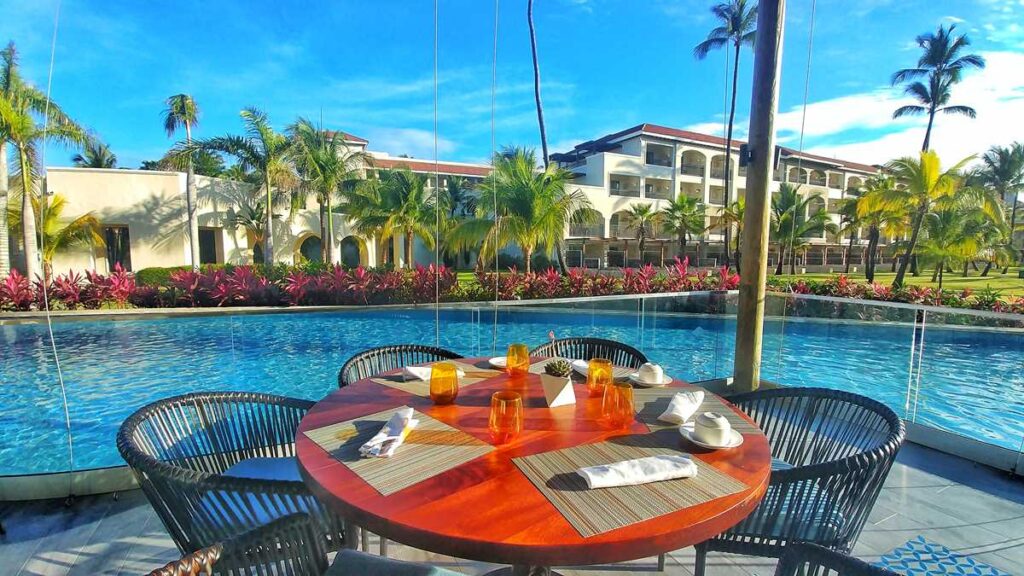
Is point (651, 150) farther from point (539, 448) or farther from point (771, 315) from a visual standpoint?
point (539, 448)

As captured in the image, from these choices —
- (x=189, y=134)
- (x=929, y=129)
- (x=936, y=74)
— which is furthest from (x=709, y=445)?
(x=929, y=129)

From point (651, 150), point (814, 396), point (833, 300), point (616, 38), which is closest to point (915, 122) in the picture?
point (651, 150)

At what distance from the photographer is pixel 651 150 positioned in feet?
93.8

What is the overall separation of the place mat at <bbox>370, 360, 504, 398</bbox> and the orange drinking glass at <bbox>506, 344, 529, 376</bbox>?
4.3 inches

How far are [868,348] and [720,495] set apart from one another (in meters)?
4.50

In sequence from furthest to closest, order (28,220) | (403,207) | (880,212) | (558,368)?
(880,212), (403,207), (28,220), (558,368)

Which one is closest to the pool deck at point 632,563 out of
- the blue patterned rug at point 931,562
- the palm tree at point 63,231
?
the blue patterned rug at point 931,562

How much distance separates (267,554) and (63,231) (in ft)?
51.9

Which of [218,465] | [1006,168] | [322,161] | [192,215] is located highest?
[1006,168]

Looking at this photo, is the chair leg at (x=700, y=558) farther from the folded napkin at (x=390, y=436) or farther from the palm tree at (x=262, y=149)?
the palm tree at (x=262, y=149)

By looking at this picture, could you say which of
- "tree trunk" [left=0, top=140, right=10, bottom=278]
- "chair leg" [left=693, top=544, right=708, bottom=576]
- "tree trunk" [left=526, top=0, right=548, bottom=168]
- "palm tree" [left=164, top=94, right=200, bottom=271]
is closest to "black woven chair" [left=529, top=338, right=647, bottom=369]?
"chair leg" [left=693, top=544, right=708, bottom=576]

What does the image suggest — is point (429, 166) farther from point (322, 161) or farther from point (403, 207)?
point (403, 207)

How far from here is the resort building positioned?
84.3ft

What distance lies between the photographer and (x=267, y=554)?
103 centimetres
